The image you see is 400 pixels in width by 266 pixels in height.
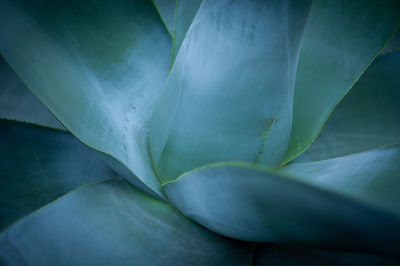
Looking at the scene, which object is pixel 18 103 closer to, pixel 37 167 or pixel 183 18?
pixel 37 167

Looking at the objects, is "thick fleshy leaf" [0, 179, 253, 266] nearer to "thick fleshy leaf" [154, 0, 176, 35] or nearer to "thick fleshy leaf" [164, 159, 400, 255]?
"thick fleshy leaf" [164, 159, 400, 255]

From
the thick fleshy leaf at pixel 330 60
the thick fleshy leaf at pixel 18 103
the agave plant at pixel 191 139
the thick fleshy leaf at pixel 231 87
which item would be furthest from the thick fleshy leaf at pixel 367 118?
the thick fleshy leaf at pixel 18 103

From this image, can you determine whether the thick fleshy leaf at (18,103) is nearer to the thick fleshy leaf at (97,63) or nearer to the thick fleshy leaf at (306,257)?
the thick fleshy leaf at (97,63)

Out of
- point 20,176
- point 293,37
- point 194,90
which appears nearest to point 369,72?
point 293,37

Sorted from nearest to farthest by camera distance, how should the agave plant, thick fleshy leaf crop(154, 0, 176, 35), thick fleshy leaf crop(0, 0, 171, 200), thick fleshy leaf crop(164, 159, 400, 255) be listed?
thick fleshy leaf crop(164, 159, 400, 255) < the agave plant < thick fleshy leaf crop(0, 0, 171, 200) < thick fleshy leaf crop(154, 0, 176, 35)

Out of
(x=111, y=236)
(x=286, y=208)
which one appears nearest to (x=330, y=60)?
(x=286, y=208)

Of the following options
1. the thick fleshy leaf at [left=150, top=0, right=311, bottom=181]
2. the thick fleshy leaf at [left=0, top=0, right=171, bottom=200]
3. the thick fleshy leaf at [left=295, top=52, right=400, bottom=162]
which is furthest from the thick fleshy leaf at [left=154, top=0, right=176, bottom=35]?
the thick fleshy leaf at [left=295, top=52, right=400, bottom=162]

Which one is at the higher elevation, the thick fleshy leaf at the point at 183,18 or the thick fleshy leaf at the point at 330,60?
the thick fleshy leaf at the point at 183,18
